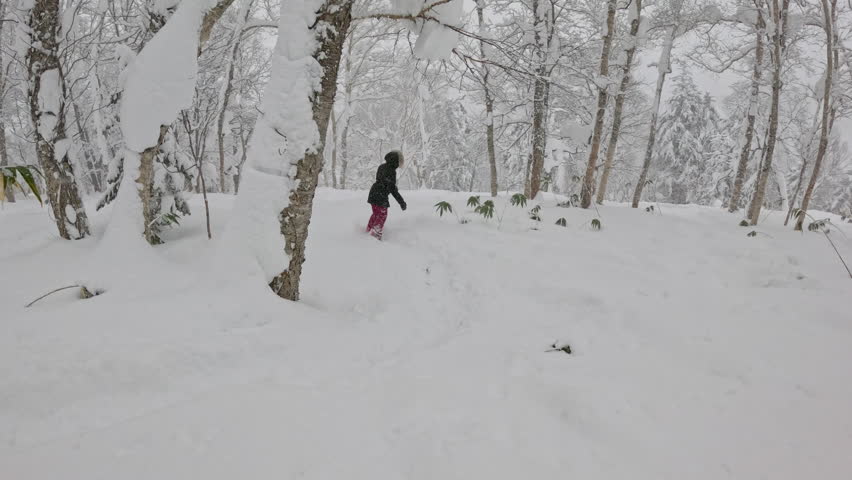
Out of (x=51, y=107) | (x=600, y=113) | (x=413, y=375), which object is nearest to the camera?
(x=413, y=375)

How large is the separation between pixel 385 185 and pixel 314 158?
2567mm

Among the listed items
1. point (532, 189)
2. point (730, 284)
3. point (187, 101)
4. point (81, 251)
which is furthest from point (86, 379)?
point (532, 189)

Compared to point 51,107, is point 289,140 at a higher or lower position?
lower

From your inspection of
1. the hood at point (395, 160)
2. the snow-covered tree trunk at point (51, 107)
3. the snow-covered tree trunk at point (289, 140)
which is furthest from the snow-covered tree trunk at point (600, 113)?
the snow-covered tree trunk at point (51, 107)

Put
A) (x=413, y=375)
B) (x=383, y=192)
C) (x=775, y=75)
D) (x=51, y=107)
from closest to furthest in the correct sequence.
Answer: (x=413, y=375), (x=51, y=107), (x=383, y=192), (x=775, y=75)

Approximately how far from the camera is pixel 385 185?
545 cm

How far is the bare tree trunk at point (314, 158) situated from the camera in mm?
2723

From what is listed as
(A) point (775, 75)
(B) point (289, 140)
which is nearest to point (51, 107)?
(B) point (289, 140)

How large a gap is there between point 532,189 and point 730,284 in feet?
15.9

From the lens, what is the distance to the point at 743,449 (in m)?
1.83

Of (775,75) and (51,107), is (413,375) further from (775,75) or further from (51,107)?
(775,75)

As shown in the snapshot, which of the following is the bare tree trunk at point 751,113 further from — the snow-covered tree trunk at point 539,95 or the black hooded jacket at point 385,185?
the black hooded jacket at point 385,185

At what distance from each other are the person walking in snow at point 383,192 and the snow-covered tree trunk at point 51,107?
3.48 meters

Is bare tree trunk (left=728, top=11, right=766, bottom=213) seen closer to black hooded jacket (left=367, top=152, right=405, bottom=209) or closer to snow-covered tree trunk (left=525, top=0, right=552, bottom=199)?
snow-covered tree trunk (left=525, top=0, right=552, bottom=199)
